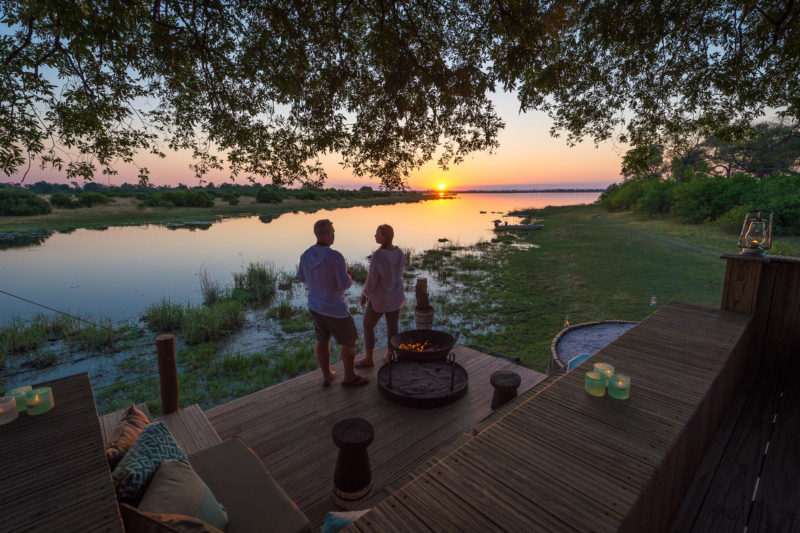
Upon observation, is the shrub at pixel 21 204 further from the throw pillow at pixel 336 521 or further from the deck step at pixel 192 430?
the throw pillow at pixel 336 521

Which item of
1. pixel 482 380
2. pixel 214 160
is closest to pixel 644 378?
pixel 482 380

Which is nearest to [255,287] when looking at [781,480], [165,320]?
[165,320]

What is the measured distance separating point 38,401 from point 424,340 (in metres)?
3.88

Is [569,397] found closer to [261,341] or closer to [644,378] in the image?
[644,378]

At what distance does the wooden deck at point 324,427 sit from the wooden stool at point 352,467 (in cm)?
19

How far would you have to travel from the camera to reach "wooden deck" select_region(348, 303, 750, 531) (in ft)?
3.54

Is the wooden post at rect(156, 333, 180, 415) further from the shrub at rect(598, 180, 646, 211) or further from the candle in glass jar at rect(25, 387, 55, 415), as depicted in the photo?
the shrub at rect(598, 180, 646, 211)

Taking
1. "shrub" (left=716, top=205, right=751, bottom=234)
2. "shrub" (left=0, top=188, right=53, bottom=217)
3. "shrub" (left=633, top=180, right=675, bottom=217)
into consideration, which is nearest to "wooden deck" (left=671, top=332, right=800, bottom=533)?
"shrub" (left=716, top=205, right=751, bottom=234)

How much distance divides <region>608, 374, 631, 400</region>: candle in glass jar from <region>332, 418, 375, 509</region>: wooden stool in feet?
5.24

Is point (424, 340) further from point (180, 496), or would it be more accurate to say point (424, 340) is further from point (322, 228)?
point (180, 496)

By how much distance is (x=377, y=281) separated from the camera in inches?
179

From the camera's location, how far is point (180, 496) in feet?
5.14

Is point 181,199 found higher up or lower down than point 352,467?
higher up

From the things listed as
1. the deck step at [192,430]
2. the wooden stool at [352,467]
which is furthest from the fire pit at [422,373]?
the deck step at [192,430]
